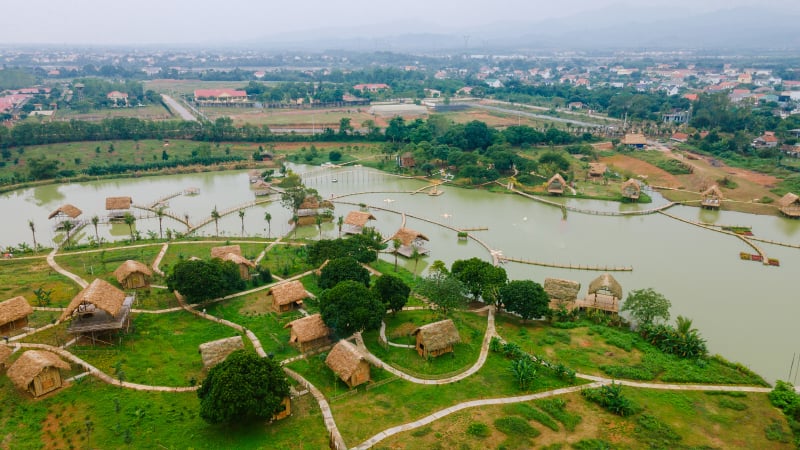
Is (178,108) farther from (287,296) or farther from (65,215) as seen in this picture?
(287,296)

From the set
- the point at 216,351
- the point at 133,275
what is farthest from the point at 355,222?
the point at 216,351

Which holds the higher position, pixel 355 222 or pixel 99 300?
pixel 99 300

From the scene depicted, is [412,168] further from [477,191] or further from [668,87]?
[668,87]

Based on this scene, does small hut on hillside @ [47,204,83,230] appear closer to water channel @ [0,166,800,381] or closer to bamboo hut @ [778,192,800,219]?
water channel @ [0,166,800,381]

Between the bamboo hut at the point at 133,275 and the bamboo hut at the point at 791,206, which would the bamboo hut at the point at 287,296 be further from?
the bamboo hut at the point at 791,206

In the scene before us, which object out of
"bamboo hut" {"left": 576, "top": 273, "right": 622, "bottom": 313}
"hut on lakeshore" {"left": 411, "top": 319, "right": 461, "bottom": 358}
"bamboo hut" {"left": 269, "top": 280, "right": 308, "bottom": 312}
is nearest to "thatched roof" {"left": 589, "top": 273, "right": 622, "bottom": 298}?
"bamboo hut" {"left": 576, "top": 273, "right": 622, "bottom": 313}

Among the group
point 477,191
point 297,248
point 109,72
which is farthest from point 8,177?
point 109,72
